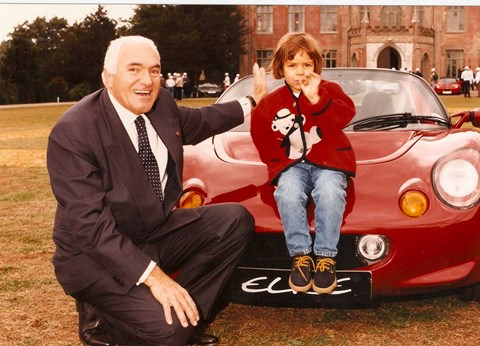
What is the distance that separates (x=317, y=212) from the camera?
119 inches

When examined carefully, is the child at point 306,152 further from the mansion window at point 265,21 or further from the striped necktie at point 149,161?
the mansion window at point 265,21

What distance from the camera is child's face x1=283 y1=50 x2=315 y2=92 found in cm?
338

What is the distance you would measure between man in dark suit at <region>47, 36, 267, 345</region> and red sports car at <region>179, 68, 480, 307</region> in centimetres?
20

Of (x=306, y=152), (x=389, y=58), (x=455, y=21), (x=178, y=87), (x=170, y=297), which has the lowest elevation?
(x=178, y=87)

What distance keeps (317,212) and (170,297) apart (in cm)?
79

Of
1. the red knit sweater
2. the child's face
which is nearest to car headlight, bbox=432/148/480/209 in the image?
the red knit sweater

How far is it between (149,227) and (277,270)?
61cm

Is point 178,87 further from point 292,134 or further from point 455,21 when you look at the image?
point 292,134

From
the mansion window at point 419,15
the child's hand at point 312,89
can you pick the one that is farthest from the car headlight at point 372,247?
the mansion window at point 419,15

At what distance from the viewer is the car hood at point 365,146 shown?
347 centimetres

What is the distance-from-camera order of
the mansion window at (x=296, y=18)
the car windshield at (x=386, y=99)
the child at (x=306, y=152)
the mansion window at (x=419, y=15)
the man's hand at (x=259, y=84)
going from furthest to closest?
the mansion window at (x=296, y=18), the mansion window at (x=419, y=15), the car windshield at (x=386, y=99), the man's hand at (x=259, y=84), the child at (x=306, y=152)

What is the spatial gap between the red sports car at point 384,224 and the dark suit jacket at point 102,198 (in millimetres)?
370

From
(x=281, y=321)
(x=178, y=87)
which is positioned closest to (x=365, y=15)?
(x=178, y=87)

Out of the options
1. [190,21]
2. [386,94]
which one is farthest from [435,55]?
[386,94]
